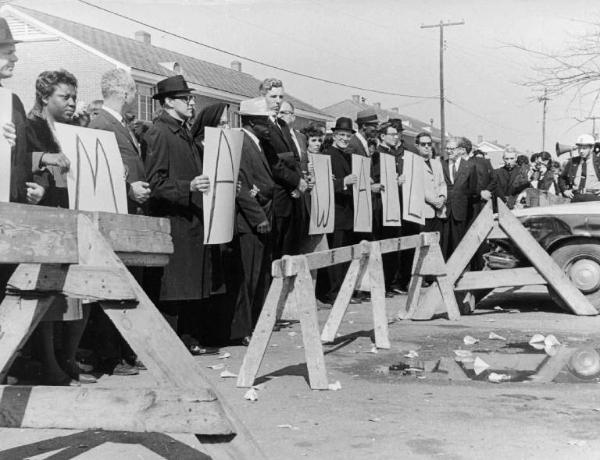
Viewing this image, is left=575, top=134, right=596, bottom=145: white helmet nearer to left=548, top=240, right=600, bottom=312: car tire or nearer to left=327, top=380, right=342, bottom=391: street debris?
left=548, top=240, right=600, bottom=312: car tire

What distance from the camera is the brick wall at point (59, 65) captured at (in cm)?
3381

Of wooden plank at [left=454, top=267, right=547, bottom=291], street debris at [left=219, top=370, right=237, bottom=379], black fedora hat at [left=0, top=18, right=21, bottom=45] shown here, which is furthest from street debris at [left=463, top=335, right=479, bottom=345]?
black fedora hat at [left=0, top=18, right=21, bottom=45]

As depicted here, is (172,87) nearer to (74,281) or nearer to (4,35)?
(4,35)

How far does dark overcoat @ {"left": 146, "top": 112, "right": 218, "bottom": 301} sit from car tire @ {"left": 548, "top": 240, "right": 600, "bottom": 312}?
4750 mm

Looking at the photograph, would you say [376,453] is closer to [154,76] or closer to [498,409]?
[498,409]

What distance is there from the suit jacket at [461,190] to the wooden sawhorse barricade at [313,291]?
13.4 feet

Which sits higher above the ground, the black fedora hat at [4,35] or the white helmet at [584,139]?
the black fedora hat at [4,35]

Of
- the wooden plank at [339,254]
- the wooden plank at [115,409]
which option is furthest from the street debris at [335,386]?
the wooden plank at [115,409]

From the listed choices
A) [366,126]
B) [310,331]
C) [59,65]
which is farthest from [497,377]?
[59,65]

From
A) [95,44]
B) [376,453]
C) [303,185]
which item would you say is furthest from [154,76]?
[376,453]

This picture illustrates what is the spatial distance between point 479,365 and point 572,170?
8.10m

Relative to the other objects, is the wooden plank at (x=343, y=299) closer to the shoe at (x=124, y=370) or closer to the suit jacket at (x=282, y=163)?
the suit jacket at (x=282, y=163)

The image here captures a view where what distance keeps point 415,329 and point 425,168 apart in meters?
3.88

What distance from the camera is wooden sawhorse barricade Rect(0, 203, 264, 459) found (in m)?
3.56
